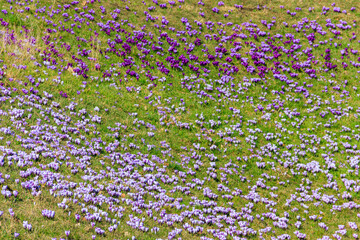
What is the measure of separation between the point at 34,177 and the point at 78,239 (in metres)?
2.90

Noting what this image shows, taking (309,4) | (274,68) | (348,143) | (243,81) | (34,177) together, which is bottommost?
(34,177)

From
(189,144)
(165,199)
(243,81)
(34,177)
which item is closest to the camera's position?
(34,177)

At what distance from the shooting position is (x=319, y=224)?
12.2 meters

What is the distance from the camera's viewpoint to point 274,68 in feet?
74.5

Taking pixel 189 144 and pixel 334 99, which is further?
pixel 334 99

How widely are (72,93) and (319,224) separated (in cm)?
1367

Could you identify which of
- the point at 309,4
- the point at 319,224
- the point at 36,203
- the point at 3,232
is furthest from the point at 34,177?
the point at 309,4

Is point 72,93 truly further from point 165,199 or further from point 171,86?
point 165,199

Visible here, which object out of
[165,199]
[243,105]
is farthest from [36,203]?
[243,105]

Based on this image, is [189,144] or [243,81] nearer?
[189,144]

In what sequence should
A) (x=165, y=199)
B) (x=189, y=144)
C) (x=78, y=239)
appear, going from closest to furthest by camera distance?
(x=78, y=239), (x=165, y=199), (x=189, y=144)

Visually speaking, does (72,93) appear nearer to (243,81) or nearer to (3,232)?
(3,232)

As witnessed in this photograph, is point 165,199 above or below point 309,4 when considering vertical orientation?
below

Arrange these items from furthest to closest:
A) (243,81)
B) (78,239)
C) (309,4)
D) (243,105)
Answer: (309,4)
(243,81)
(243,105)
(78,239)
